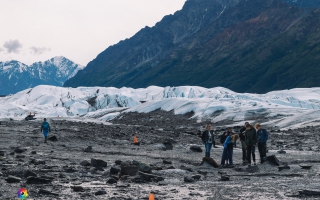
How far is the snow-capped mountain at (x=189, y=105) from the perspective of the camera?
75.1 metres

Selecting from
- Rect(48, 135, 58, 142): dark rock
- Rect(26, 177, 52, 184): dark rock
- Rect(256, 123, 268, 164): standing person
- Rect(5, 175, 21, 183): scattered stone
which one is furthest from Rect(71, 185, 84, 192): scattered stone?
Rect(48, 135, 58, 142): dark rock

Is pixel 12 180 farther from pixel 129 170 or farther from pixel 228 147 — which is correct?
pixel 228 147

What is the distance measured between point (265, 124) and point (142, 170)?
164 feet

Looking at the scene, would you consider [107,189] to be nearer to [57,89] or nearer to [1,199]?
[1,199]

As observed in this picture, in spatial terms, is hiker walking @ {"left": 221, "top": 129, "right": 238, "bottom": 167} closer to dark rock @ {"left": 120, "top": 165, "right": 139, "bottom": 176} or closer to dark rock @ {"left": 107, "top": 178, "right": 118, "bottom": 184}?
dark rock @ {"left": 120, "top": 165, "right": 139, "bottom": 176}

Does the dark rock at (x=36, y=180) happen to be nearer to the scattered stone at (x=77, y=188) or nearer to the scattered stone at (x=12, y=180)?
the scattered stone at (x=12, y=180)

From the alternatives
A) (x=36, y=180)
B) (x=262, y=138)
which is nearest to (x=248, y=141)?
(x=262, y=138)

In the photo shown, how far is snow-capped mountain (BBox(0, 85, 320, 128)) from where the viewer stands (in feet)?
246

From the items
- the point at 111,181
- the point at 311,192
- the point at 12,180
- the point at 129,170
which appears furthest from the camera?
the point at 129,170

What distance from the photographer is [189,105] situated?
9338 centimetres

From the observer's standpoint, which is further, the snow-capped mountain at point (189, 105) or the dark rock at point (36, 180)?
the snow-capped mountain at point (189, 105)

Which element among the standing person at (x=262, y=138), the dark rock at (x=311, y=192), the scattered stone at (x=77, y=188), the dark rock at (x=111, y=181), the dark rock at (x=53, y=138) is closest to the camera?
the dark rock at (x=311, y=192)

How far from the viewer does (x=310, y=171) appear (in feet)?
61.7

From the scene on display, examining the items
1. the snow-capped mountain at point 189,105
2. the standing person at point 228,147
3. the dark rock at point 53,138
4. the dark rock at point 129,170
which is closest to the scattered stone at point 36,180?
the dark rock at point 129,170
